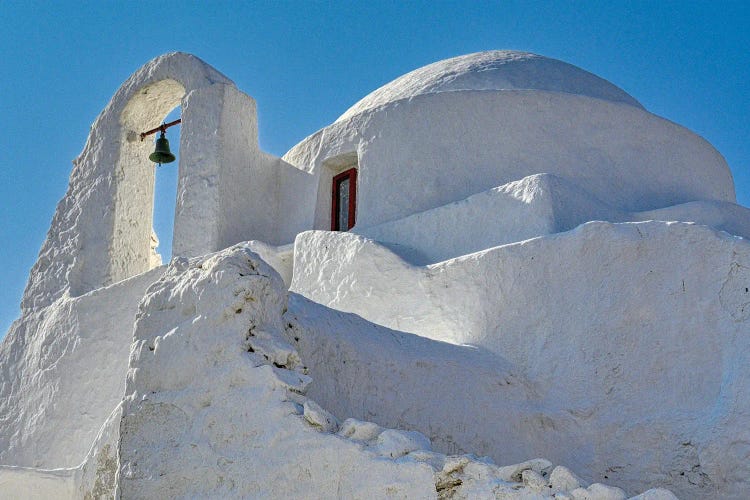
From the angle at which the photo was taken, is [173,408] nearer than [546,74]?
Yes

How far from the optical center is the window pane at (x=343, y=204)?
1031 cm

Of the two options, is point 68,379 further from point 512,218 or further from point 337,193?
point 512,218

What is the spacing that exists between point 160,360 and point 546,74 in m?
7.28

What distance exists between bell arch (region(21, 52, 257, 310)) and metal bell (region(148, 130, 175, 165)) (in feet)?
0.47

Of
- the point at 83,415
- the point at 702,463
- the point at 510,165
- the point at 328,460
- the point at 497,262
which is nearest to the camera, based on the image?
the point at 328,460

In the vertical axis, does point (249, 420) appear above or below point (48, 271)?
below

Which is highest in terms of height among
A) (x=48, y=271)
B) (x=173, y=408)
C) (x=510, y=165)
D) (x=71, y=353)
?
(x=510, y=165)

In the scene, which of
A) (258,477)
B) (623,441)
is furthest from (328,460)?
(623,441)

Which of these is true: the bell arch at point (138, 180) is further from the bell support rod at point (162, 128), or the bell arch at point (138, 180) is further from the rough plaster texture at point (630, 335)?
the rough plaster texture at point (630, 335)

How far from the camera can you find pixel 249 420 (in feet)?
14.5

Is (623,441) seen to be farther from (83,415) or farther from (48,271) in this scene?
(48,271)

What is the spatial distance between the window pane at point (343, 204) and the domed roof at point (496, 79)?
76cm

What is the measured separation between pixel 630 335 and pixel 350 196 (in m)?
4.34

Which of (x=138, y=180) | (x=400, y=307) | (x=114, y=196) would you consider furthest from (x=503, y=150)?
(x=114, y=196)
